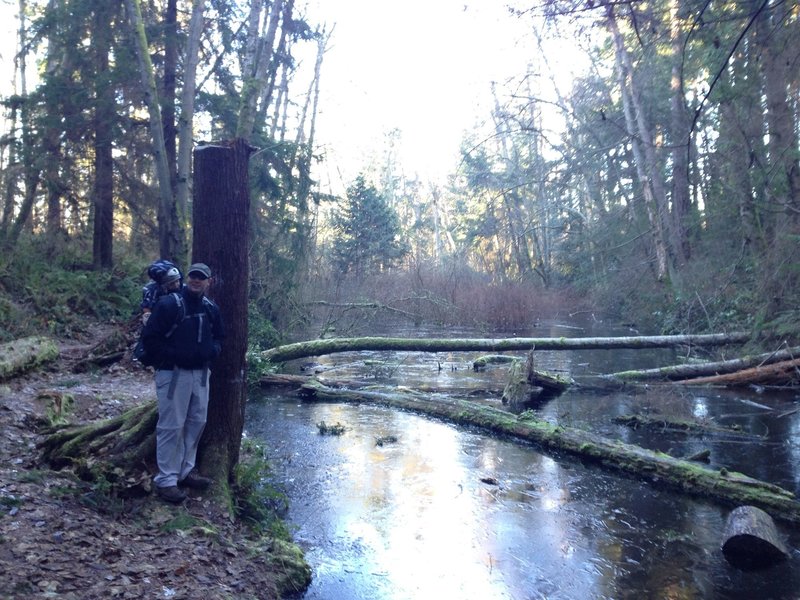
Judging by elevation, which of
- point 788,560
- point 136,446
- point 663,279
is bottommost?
point 788,560

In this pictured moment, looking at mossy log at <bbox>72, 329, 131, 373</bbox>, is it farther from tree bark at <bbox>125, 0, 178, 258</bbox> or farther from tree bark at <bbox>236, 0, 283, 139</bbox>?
→ tree bark at <bbox>236, 0, 283, 139</bbox>

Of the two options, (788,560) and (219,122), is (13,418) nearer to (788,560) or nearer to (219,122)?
(788,560)

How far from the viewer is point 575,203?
125ft

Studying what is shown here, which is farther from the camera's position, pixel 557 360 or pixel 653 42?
pixel 557 360

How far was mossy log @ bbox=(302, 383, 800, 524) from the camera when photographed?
682 centimetres

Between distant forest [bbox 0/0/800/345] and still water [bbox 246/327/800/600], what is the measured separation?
3958mm

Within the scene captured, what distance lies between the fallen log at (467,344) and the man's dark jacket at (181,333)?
815 centimetres

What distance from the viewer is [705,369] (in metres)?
13.1

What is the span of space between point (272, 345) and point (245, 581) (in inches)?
461

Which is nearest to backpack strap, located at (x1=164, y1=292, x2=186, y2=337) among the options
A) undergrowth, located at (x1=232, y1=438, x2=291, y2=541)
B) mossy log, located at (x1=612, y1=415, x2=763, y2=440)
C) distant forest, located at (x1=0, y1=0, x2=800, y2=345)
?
undergrowth, located at (x1=232, y1=438, x2=291, y2=541)

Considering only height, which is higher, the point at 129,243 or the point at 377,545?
the point at 129,243

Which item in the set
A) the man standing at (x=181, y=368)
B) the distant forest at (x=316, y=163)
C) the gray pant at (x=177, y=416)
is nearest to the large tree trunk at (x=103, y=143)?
the distant forest at (x=316, y=163)

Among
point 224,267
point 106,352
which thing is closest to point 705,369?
point 224,267

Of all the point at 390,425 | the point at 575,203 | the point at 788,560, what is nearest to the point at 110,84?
the point at 390,425
